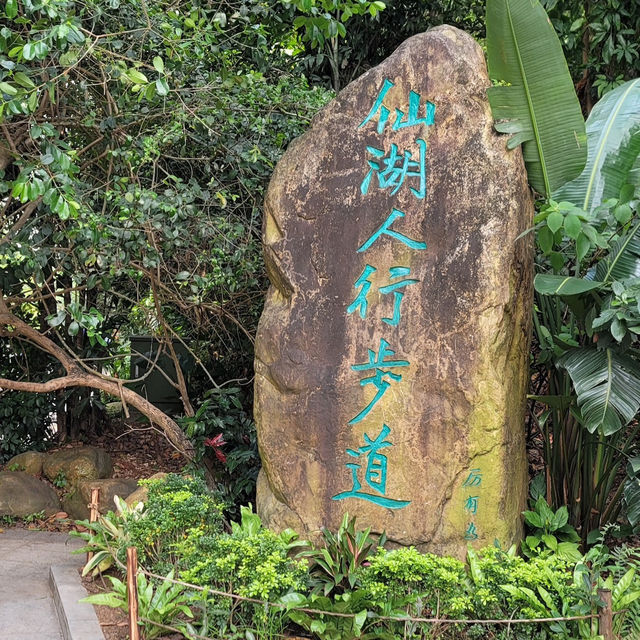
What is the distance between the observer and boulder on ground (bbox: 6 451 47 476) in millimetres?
8453

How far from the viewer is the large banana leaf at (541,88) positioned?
5.18m

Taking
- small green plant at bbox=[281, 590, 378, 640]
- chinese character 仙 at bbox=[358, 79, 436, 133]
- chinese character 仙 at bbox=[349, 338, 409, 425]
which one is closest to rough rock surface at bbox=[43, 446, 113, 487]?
chinese character 仙 at bbox=[349, 338, 409, 425]

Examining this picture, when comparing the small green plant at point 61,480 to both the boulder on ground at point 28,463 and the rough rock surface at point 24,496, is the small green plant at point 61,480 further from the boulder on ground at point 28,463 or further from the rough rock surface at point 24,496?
the boulder on ground at point 28,463

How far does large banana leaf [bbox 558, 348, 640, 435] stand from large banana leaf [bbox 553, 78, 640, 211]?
105cm

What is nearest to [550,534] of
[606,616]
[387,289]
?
[606,616]

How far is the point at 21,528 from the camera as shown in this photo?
285 inches

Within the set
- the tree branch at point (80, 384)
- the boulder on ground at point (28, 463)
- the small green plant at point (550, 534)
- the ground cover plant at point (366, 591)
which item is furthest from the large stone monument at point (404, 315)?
the boulder on ground at point (28, 463)

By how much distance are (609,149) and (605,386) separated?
5.61 feet

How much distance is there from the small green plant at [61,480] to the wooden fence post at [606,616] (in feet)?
18.9

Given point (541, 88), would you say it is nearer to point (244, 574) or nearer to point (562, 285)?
point (562, 285)

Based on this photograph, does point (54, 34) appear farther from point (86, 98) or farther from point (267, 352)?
point (267, 352)

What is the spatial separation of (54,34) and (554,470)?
4305 millimetres

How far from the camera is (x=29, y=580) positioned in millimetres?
5746

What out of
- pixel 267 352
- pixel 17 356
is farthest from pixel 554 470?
pixel 17 356
